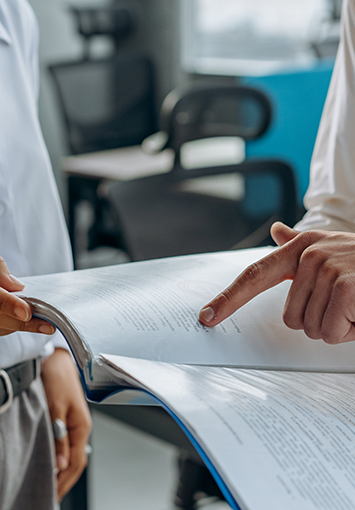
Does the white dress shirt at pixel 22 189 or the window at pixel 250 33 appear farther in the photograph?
the window at pixel 250 33

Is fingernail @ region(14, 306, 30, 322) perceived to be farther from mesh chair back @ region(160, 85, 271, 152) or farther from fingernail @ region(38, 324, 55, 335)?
mesh chair back @ region(160, 85, 271, 152)

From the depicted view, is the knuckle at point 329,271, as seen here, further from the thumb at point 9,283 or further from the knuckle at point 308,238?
the thumb at point 9,283

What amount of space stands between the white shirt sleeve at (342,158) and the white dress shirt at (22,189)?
0.36 m

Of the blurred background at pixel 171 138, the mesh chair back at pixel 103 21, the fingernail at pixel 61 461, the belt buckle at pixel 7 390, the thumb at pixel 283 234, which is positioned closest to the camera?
the thumb at pixel 283 234

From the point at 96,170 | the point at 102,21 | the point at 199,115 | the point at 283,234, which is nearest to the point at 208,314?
the point at 283,234

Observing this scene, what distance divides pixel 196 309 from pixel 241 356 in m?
0.06

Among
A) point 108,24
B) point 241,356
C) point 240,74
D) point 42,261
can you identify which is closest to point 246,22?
point 240,74

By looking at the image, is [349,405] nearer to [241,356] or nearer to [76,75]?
[241,356]

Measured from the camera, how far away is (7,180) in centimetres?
76

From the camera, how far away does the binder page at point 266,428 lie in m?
0.34

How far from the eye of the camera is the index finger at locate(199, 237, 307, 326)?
1.67ft

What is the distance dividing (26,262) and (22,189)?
103 millimetres

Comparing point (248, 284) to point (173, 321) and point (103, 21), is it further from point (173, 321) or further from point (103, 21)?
point (103, 21)

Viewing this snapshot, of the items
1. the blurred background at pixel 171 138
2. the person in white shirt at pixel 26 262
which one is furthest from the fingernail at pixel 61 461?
the blurred background at pixel 171 138
